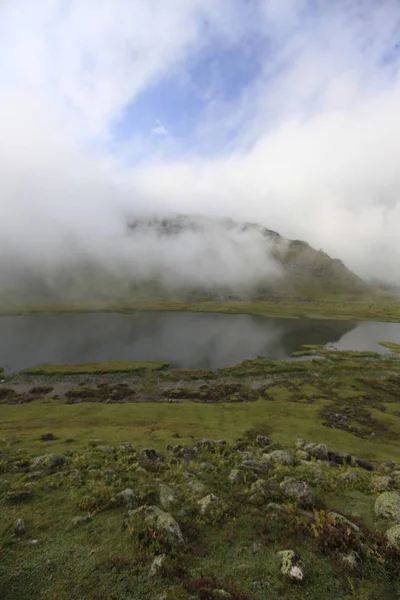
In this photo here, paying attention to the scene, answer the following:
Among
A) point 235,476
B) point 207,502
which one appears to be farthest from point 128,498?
point 235,476

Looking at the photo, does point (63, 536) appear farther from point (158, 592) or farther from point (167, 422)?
point (167, 422)

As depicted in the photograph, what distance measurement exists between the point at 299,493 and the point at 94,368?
96955 mm

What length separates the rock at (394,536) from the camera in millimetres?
13891

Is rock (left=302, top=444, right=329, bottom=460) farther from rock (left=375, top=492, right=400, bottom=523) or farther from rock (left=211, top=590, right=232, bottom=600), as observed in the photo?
rock (left=211, top=590, right=232, bottom=600)

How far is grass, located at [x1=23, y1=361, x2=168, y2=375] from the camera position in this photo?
10088 cm

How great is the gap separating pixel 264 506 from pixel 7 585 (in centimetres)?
1333

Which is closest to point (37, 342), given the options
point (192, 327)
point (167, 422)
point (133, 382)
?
point (133, 382)

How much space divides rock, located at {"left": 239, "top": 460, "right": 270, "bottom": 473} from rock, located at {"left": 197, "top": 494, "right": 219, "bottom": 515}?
672 centimetres

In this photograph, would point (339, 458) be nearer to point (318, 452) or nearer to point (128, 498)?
point (318, 452)

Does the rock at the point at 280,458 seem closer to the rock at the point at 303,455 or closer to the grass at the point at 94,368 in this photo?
the rock at the point at 303,455

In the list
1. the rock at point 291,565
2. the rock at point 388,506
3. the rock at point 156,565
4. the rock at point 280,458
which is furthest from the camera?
the rock at point 280,458

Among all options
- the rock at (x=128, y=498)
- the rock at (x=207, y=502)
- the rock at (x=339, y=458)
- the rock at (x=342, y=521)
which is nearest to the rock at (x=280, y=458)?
the rock at (x=339, y=458)

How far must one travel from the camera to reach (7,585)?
440 inches

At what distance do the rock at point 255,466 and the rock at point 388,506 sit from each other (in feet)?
28.4
